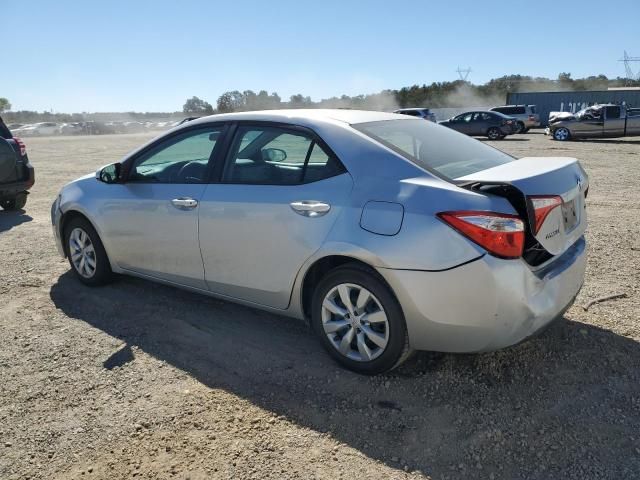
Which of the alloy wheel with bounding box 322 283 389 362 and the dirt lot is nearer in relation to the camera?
the dirt lot

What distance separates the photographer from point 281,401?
3.08 m

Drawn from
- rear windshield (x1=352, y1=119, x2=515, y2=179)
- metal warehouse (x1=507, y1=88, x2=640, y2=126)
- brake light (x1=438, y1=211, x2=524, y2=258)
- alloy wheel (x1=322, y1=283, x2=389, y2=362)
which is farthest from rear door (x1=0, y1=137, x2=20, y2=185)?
metal warehouse (x1=507, y1=88, x2=640, y2=126)

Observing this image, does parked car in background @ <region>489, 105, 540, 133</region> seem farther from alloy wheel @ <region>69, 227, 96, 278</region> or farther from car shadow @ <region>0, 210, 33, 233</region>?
alloy wheel @ <region>69, 227, 96, 278</region>

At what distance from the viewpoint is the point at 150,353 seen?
3688mm

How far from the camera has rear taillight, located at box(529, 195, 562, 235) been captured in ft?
9.21

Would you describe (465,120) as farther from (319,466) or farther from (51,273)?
(319,466)

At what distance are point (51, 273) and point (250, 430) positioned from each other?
11.8ft

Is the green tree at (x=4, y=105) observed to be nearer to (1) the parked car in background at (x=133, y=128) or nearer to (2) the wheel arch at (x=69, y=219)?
(1) the parked car in background at (x=133, y=128)

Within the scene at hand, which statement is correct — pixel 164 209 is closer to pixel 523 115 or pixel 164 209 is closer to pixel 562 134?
pixel 562 134

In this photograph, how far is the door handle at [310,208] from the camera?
3195 mm

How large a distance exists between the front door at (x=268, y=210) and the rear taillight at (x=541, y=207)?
3.37 ft

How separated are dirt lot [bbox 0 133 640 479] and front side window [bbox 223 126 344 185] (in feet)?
A: 3.81

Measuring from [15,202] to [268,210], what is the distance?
7.37 m

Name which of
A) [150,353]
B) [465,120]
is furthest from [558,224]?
[465,120]
